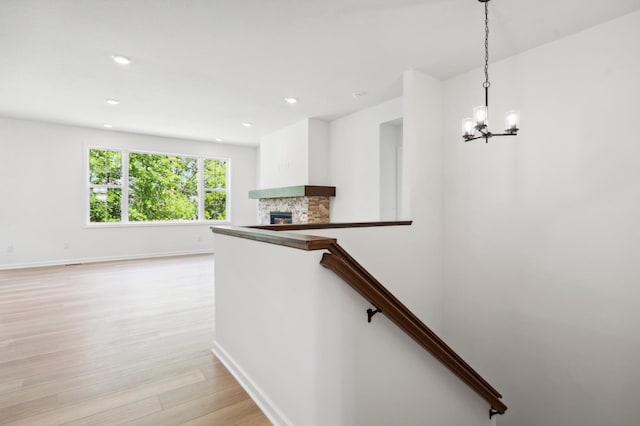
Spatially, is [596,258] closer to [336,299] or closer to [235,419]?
[336,299]

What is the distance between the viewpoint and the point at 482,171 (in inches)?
140

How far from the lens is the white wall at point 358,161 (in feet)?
16.4

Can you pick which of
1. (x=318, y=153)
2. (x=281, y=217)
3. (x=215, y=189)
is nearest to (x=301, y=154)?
(x=318, y=153)

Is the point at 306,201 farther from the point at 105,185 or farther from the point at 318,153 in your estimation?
the point at 105,185

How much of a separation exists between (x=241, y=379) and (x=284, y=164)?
191 inches

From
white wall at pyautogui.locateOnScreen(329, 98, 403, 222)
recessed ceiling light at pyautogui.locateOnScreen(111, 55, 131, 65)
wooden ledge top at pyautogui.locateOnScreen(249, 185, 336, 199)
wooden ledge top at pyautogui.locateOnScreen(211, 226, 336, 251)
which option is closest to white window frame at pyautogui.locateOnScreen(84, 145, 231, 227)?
wooden ledge top at pyautogui.locateOnScreen(249, 185, 336, 199)

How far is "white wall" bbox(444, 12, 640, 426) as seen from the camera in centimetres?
267

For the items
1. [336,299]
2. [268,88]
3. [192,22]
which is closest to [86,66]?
[192,22]

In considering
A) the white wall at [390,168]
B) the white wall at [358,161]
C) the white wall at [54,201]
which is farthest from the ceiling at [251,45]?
the white wall at [54,201]

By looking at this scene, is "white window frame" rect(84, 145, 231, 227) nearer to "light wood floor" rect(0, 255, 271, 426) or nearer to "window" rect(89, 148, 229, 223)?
"window" rect(89, 148, 229, 223)

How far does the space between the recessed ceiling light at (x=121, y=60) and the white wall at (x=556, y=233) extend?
3.81 metres

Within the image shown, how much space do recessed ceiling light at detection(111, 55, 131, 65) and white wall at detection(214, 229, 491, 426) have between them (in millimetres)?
2632

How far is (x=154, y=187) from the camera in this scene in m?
7.39

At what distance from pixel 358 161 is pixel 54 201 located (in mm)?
5980
